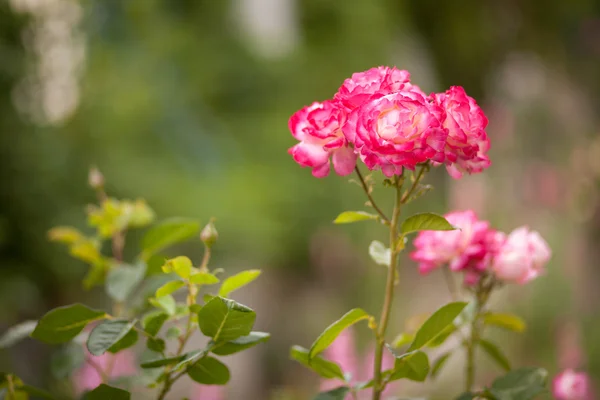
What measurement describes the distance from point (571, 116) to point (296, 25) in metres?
1.15

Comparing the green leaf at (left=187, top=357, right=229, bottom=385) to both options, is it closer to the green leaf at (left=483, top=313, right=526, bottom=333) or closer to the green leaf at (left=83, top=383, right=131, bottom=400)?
the green leaf at (left=83, top=383, right=131, bottom=400)

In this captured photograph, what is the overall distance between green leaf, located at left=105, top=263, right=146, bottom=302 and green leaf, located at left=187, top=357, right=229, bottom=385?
8 cm

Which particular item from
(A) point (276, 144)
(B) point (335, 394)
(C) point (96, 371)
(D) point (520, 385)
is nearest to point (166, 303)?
(B) point (335, 394)

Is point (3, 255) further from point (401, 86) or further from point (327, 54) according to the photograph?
point (327, 54)

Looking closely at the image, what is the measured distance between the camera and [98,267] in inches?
17.8

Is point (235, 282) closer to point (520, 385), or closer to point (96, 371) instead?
point (520, 385)

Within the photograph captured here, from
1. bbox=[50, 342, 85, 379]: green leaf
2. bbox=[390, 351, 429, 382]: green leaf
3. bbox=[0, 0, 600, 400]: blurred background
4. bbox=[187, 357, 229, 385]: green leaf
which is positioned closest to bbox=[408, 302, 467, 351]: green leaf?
bbox=[390, 351, 429, 382]: green leaf

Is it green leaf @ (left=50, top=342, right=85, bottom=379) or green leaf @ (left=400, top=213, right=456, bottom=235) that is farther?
green leaf @ (left=50, top=342, right=85, bottom=379)

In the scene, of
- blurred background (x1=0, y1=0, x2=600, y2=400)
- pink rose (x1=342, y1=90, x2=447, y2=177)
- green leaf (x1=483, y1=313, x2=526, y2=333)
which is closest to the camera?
pink rose (x1=342, y1=90, x2=447, y2=177)

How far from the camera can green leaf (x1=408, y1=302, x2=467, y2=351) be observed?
13.2 inches

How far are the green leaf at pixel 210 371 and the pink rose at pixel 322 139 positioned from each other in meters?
0.13

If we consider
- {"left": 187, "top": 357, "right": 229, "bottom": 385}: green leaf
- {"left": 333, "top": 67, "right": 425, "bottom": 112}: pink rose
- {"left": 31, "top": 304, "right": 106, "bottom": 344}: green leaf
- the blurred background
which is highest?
the blurred background

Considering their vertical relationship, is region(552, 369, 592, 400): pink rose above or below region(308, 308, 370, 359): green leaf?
below

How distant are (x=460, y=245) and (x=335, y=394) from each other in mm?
130
